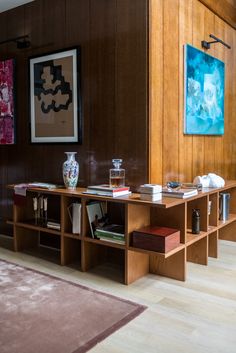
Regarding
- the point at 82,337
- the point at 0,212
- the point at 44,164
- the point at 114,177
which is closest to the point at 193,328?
the point at 82,337

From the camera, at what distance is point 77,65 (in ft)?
A: 10.5

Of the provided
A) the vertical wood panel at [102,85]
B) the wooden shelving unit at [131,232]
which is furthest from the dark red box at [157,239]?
the vertical wood panel at [102,85]

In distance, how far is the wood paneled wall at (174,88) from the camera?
2.84m

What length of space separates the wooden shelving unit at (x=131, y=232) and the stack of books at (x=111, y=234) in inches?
1.6

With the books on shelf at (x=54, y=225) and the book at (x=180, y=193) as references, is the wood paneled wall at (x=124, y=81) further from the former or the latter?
the books on shelf at (x=54, y=225)

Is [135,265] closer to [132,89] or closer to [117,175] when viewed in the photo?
[117,175]

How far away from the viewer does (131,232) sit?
2.60m

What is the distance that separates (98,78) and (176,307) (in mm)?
1945

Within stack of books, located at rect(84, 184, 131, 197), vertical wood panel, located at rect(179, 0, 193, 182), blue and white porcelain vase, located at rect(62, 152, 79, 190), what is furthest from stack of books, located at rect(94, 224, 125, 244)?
vertical wood panel, located at rect(179, 0, 193, 182)

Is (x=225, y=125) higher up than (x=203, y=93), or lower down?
lower down

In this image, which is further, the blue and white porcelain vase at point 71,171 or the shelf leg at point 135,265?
the blue and white porcelain vase at point 71,171

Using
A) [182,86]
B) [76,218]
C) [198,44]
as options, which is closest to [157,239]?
[76,218]

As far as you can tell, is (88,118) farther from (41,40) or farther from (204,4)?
(204,4)

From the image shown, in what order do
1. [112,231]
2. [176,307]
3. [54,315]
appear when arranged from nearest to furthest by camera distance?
[54,315] → [176,307] → [112,231]
